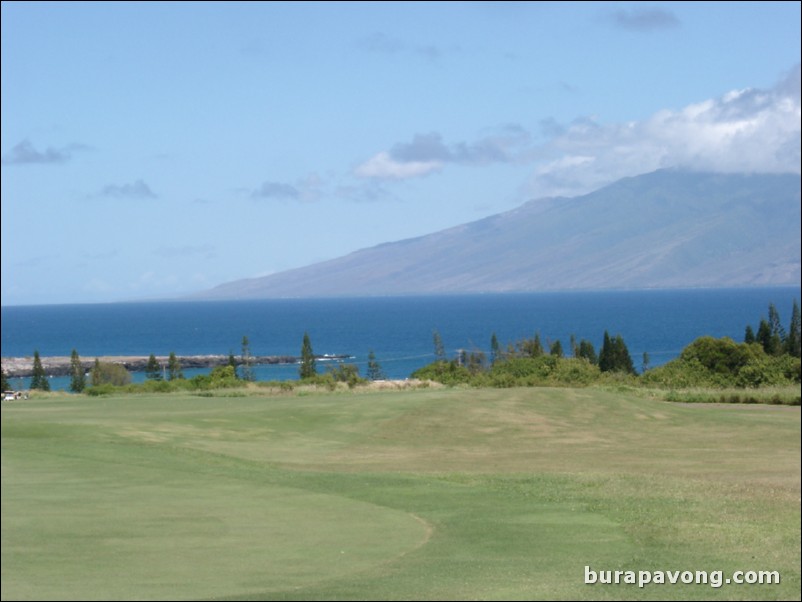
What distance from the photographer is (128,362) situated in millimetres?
99250

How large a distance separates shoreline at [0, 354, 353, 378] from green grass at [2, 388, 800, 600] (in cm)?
6859

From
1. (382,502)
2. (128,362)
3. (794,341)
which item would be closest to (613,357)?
(794,341)

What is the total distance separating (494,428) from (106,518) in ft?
62.2

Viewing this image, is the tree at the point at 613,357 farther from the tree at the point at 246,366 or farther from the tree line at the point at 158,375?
the tree at the point at 246,366

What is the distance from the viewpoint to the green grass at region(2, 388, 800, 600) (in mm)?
11219

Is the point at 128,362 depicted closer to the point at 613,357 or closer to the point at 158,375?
the point at 158,375

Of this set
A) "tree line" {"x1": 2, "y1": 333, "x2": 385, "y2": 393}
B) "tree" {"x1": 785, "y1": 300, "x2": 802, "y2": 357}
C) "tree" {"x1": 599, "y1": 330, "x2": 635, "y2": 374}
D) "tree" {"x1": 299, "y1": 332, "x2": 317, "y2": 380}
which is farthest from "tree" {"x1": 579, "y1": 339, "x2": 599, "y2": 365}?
"tree" {"x1": 299, "y1": 332, "x2": 317, "y2": 380}

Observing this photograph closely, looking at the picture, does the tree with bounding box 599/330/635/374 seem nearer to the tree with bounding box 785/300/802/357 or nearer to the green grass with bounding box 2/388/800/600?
the tree with bounding box 785/300/802/357

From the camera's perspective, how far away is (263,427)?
100ft

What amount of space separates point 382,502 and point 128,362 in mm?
85469

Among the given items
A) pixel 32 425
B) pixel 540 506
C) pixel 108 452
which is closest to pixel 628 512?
pixel 540 506

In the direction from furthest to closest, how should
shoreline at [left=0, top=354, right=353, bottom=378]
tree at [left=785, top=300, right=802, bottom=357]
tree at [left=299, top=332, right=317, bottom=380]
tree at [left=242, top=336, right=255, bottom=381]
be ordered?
shoreline at [left=0, top=354, right=353, bottom=378] < tree at [left=242, top=336, right=255, bottom=381] < tree at [left=299, top=332, right=317, bottom=380] < tree at [left=785, top=300, right=802, bottom=357]

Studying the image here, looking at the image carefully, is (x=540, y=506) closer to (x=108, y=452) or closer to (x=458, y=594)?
(x=458, y=594)

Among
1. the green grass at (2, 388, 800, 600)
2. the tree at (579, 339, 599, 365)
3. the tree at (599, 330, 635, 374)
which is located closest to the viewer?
the green grass at (2, 388, 800, 600)
